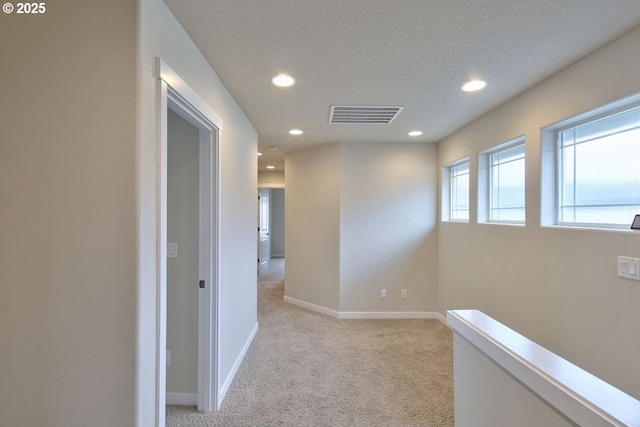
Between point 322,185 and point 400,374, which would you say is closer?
point 400,374

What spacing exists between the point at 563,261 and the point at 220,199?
95.5 inches

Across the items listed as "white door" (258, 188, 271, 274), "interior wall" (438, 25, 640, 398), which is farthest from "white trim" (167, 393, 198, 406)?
"white door" (258, 188, 271, 274)

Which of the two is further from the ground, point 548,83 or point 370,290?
point 548,83

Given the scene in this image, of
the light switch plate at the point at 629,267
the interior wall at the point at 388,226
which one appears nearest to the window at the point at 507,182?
the light switch plate at the point at 629,267

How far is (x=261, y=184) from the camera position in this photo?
7461 mm

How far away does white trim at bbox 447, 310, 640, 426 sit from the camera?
31.8 inches

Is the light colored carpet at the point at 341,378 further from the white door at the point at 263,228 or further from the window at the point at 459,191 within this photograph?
the white door at the point at 263,228

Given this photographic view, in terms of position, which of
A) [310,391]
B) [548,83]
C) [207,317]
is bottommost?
[310,391]

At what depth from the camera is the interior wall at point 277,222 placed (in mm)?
10891

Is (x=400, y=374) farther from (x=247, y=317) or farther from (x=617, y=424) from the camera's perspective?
(x=617, y=424)

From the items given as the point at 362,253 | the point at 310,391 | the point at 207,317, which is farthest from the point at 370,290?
the point at 207,317

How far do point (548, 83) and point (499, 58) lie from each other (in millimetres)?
590

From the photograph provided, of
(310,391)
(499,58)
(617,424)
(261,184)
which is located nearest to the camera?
(617,424)

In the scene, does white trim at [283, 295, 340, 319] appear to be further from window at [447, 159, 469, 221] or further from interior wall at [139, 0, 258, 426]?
window at [447, 159, 469, 221]
